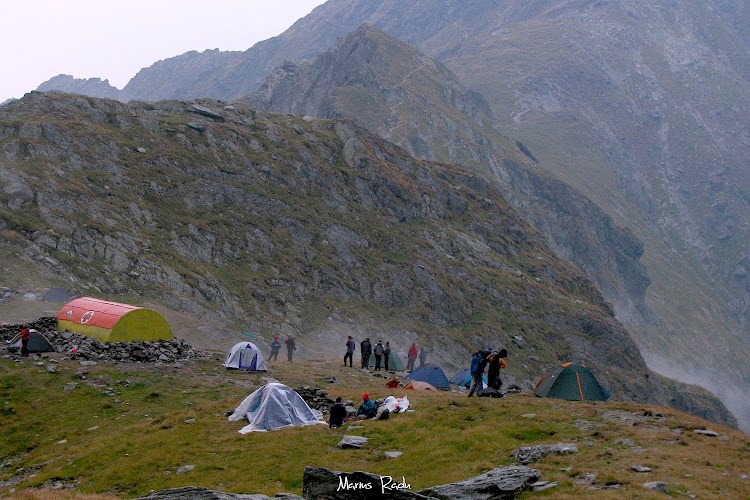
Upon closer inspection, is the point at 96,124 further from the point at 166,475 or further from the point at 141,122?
the point at 166,475

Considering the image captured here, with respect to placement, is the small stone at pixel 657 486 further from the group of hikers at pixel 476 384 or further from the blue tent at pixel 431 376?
the blue tent at pixel 431 376

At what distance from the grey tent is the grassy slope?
166 cm

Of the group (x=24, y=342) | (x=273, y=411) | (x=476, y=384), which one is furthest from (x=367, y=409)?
(x=24, y=342)

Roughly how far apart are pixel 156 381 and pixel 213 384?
2731 mm

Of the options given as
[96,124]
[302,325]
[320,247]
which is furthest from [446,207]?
[96,124]

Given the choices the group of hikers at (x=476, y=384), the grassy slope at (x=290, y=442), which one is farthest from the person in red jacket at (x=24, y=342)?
the group of hikers at (x=476, y=384)

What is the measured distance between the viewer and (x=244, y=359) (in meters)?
39.7

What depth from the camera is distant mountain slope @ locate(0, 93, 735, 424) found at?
6338cm

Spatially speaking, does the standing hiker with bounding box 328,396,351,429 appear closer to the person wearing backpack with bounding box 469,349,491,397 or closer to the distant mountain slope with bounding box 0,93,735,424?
the person wearing backpack with bounding box 469,349,491,397

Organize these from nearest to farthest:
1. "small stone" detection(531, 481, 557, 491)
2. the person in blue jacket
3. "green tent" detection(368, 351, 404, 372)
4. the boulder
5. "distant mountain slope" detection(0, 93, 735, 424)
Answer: the boulder → "small stone" detection(531, 481, 557, 491) → the person in blue jacket → "green tent" detection(368, 351, 404, 372) → "distant mountain slope" detection(0, 93, 735, 424)

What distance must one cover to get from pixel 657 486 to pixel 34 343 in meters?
30.8

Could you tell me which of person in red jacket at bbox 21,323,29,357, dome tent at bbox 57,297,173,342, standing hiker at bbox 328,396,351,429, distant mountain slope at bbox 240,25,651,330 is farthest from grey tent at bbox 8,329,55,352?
distant mountain slope at bbox 240,25,651,330

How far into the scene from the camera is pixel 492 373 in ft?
99.0

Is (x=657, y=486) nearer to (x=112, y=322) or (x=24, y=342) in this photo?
(x=24, y=342)
